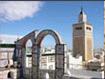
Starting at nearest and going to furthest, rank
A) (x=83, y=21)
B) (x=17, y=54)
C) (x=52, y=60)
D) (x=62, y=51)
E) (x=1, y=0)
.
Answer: (x=1, y=0)
(x=62, y=51)
(x=17, y=54)
(x=52, y=60)
(x=83, y=21)

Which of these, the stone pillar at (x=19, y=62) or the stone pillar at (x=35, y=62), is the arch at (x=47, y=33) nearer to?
the stone pillar at (x=35, y=62)

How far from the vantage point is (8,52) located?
5.99 metres

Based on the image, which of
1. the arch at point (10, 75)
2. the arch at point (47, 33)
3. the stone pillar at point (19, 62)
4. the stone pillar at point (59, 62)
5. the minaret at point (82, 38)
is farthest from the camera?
the minaret at point (82, 38)

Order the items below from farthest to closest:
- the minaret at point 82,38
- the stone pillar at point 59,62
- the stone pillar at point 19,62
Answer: the minaret at point 82,38
the stone pillar at point 19,62
the stone pillar at point 59,62

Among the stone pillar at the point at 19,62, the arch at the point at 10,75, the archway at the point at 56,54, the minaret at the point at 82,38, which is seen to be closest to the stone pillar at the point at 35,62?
the archway at the point at 56,54

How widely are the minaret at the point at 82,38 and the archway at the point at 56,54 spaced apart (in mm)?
4654

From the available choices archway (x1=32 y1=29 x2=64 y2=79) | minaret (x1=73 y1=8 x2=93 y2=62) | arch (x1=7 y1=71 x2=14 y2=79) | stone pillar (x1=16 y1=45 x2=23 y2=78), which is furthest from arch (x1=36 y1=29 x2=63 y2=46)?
minaret (x1=73 y1=8 x2=93 y2=62)

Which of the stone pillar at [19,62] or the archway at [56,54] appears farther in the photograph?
the stone pillar at [19,62]

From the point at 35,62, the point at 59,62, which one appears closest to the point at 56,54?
the point at 59,62

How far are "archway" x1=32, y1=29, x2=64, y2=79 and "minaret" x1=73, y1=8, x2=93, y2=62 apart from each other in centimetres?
465

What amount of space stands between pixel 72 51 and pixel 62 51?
588cm

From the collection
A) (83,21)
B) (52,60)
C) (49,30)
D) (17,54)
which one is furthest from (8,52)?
(83,21)

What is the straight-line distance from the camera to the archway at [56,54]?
4758 millimetres

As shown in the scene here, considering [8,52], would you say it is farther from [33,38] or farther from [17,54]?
[33,38]
